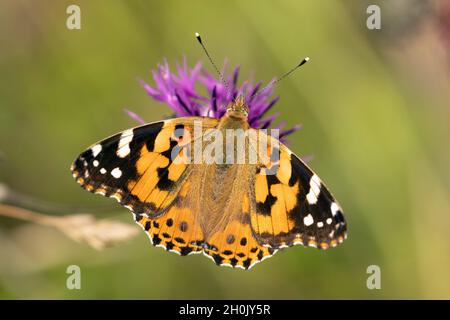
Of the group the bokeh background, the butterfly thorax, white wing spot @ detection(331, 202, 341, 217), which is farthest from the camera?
the bokeh background

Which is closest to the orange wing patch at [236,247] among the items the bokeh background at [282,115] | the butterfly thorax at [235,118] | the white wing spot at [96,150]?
the butterfly thorax at [235,118]

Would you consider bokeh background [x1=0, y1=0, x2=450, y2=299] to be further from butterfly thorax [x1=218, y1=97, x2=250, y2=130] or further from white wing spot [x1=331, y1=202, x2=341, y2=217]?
white wing spot [x1=331, y1=202, x2=341, y2=217]

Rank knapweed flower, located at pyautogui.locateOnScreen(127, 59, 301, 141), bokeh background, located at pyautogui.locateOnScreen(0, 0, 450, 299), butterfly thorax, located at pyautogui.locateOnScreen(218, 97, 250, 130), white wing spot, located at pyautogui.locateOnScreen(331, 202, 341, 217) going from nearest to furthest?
1. white wing spot, located at pyautogui.locateOnScreen(331, 202, 341, 217)
2. butterfly thorax, located at pyautogui.locateOnScreen(218, 97, 250, 130)
3. knapweed flower, located at pyautogui.locateOnScreen(127, 59, 301, 141)
4. bokeh background, located at pyautogui.locateOnScreen(0, 0, 450, 299)

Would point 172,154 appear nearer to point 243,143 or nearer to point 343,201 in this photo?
point 243,143

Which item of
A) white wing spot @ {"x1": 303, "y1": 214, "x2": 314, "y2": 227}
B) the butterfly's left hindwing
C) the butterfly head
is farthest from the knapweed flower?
white wing spot @ {"x1": 303, "y1": 214, "x2": 314, "y2": 227}

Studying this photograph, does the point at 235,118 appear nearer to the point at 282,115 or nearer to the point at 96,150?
the point at 96,150

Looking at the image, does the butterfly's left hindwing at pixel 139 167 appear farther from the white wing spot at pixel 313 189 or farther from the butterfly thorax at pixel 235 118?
the white wing spot at pixel 313 189
